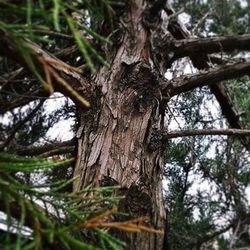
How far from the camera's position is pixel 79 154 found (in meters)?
1.91

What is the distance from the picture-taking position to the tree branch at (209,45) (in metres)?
1.73

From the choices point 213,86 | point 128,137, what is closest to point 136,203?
Answer: point 128,137

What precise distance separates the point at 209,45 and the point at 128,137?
1.57ft

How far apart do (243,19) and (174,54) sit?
262 centimetres

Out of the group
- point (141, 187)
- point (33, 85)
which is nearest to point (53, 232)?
point (141, 187)

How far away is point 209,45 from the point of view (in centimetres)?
193

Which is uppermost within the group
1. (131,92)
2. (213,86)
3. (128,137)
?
(213,86)

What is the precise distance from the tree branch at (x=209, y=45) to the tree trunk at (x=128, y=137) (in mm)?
137

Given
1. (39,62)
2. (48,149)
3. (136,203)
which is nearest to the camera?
(39,62)

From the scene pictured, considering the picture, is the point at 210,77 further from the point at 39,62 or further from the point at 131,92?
the point at 39,62

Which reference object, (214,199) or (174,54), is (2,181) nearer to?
(174,54)

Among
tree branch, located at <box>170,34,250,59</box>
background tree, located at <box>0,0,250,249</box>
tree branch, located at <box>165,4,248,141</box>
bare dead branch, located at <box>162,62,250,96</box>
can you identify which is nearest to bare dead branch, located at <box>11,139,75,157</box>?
background tree, located at <box>0,0,250,249</box>

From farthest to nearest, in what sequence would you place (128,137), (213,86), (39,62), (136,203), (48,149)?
(213,86) → (48,149) → (128,137) → (136,203) → (39,62)

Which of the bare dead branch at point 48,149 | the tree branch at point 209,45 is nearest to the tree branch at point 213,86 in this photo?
the tree branch at point 209,45
